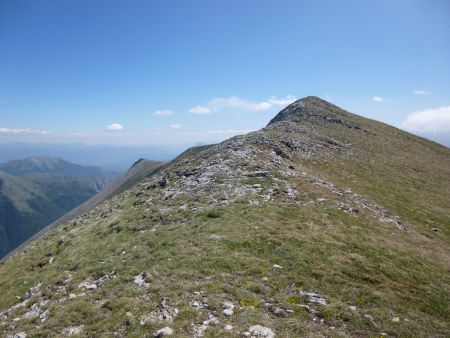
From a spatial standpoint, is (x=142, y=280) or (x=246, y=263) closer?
(x=142, y=280)

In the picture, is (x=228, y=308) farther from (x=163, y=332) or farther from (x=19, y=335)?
(x=19, y=335)

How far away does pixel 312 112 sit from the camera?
234 ft

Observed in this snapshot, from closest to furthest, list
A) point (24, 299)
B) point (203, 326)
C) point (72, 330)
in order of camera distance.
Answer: point (203, 326)
point (72, 330)
point (24, 299)

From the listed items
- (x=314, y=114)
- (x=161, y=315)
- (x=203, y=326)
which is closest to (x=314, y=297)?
(x=203, y=326)

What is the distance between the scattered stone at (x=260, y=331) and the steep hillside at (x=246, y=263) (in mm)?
35

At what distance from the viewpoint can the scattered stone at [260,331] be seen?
10439 mm

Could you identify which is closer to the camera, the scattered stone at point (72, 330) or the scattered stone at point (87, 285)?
the scattered stone at point (72, 330)

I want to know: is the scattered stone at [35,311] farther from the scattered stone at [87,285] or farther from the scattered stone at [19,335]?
the scattered stone at [87,285]

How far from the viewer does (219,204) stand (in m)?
24.5

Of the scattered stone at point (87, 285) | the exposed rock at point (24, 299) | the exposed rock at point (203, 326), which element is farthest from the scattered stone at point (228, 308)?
the exposed rock at point (24, 299)

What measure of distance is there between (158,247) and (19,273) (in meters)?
11.0

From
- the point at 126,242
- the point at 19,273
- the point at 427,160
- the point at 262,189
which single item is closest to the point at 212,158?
the point at 262,189

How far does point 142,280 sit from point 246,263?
206 inches

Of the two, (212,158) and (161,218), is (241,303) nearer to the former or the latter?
(161,218)
